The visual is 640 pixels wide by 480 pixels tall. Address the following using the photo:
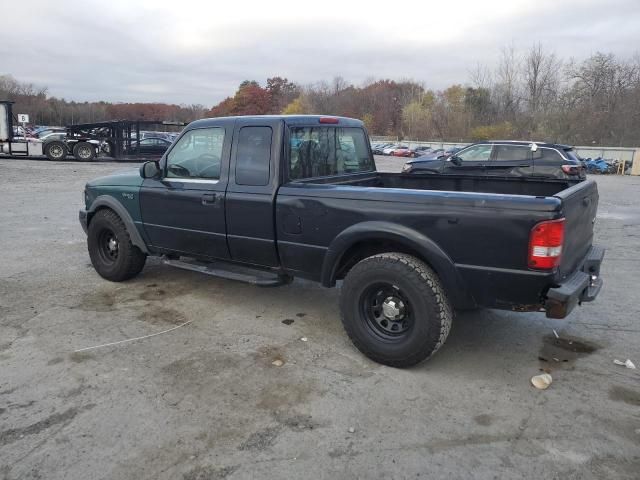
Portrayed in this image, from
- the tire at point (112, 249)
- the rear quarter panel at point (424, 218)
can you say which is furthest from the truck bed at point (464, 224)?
the tire at point (112, 249)

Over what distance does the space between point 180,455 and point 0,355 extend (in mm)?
2092

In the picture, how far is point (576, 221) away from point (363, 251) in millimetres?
1603

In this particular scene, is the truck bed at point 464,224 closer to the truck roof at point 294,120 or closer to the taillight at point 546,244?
the taillight at point 546,244

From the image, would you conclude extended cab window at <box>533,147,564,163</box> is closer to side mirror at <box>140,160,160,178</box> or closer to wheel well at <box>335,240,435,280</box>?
wheel well at <box>335,240,435,280</box>

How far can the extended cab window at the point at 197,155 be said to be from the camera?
4.94 metres

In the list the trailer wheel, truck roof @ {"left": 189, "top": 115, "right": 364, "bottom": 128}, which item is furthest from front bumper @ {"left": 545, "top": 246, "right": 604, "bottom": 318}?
the trailer wheel

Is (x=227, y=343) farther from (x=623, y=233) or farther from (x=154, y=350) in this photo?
(x=623, y=233)

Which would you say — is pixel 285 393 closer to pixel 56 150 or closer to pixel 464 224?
pixel 464 224

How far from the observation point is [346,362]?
158 inches

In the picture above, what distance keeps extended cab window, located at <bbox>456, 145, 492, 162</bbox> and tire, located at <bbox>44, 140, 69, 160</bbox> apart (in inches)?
781

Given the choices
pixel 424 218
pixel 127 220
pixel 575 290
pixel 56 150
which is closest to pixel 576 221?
pixel 575 290

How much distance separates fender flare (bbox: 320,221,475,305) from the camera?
11.9 feet

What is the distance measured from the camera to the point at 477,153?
1384cm

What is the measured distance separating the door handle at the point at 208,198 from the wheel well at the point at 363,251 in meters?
1.40
